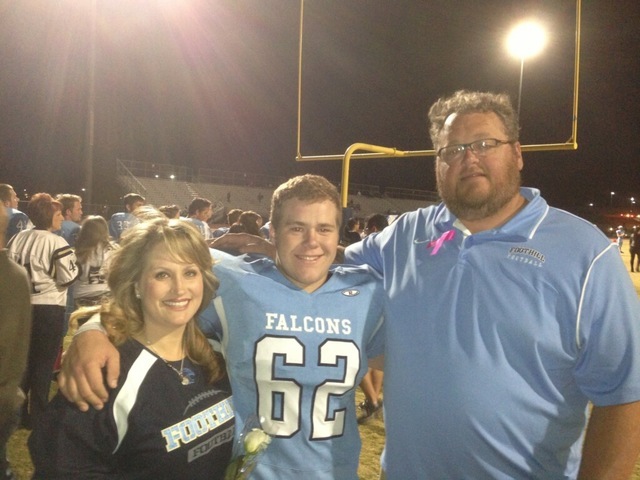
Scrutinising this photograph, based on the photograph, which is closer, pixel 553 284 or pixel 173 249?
pixel 553 284

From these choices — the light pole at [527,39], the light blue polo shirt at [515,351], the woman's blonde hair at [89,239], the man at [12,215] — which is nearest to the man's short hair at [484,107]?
the light blue polo shirt at [515,351]

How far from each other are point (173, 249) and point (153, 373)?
0.43 metres

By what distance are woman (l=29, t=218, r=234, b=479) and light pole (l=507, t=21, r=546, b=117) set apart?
6971mm

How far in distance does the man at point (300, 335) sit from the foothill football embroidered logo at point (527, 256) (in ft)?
1.81

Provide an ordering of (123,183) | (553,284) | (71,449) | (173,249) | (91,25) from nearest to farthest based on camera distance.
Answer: (71,449) → (553,284) → (173,249) → (91,25) → (123,183)

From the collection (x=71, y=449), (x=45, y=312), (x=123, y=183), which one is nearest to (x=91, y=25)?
(x=45, y=312)

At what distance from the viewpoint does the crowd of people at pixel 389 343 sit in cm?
153

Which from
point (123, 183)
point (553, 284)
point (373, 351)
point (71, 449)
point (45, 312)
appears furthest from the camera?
point (123, 183)

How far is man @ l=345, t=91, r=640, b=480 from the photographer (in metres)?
1.54

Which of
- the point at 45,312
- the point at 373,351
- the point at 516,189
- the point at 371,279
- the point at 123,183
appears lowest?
the point at 45,312

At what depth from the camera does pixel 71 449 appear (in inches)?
57.0

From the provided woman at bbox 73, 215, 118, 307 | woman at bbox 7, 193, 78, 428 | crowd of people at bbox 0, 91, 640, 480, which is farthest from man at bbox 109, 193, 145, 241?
crowd of people at bbox 0, 91, 640, 480

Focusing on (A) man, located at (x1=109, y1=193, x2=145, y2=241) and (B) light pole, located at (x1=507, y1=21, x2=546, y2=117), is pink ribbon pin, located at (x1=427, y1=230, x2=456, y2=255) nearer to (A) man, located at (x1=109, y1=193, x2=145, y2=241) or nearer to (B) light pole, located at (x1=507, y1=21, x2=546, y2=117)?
(A) man, located at (x1=109, y1=193, x2=145, y2=241)

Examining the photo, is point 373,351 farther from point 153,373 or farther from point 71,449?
point 71,449
